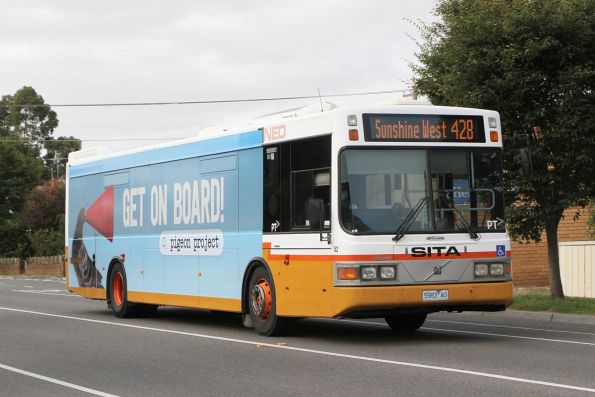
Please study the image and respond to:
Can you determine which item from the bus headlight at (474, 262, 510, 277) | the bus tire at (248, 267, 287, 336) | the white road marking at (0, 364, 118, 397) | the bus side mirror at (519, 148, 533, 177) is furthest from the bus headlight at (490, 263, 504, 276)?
the white road marking at (0, 364, 118, 397)

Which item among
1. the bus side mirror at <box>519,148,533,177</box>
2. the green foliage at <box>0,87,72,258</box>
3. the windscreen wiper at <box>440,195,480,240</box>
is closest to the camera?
the windscreen wiper at <box>440,195,480,240</box>

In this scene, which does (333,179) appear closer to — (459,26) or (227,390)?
(227,390)

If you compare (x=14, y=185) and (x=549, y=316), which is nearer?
(x=549, y=316)

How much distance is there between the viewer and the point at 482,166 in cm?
1427

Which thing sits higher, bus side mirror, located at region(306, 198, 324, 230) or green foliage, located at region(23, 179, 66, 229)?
green foliage, located at region(23, 179, 66, 229)

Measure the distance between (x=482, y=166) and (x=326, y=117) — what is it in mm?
2258

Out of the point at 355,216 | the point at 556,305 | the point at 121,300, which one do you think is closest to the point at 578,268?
the point at 556,305

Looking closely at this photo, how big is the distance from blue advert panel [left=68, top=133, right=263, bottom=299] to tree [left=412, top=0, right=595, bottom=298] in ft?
16.9

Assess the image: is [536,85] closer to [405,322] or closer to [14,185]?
[405,322]

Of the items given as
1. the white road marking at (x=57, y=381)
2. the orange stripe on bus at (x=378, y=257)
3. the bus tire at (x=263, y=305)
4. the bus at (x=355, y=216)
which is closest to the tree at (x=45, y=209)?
the bus at (x=355, y=216)

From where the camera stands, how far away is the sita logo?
1348cm

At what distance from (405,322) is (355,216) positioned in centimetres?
287

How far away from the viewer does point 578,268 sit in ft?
83.9

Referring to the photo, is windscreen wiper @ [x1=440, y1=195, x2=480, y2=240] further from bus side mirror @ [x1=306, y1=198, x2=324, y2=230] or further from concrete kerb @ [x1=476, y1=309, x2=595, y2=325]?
concrete kerb @ [x1=476, y1=309, x2=595, y2=325]
